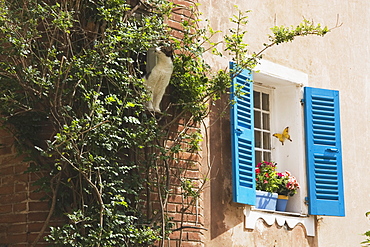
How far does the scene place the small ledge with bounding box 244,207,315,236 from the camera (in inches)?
291

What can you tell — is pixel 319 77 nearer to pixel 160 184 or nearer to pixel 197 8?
pixel 197 8

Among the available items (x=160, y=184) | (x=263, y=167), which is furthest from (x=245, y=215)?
(x=160, y=184)

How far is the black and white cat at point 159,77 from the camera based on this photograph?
642 centimetres

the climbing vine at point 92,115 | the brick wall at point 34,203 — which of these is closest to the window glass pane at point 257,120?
the brick wall at point 34,203

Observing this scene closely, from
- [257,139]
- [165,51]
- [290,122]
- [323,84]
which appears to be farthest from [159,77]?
[323,84]

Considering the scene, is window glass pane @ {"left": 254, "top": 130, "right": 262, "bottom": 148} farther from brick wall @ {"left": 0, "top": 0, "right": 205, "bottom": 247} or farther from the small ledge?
brick wall @ {"left": 0, "top": 0, "right": 205, "bottom": 247}

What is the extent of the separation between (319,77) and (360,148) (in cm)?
111

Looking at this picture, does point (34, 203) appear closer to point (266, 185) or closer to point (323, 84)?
point (266, 185)

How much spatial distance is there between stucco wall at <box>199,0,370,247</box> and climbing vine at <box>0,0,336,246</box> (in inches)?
26.8

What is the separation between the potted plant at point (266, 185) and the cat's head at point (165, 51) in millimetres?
2007

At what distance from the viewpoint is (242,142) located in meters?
7.38

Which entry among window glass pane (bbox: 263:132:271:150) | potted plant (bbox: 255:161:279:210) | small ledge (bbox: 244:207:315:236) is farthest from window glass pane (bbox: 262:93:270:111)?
small ledge (bbox: 244:207:315:236)

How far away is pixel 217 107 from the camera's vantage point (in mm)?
7352

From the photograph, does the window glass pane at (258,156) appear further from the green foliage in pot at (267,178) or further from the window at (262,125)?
the green foliage in pot at (267,178)
